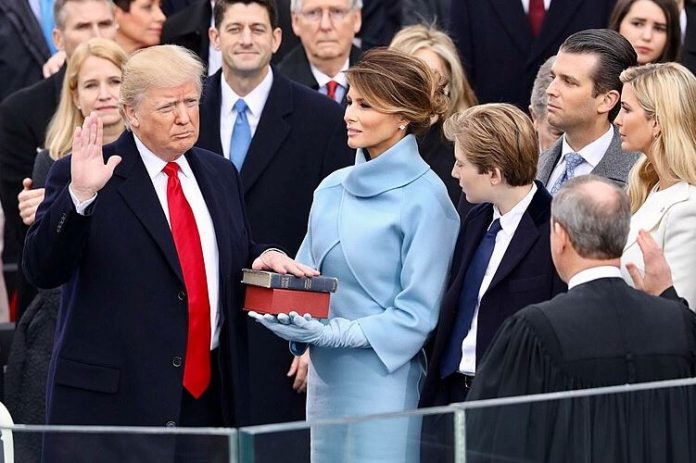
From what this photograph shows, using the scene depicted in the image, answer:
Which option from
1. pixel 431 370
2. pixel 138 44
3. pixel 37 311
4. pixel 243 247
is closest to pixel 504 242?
pixel 431 370

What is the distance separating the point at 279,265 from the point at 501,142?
0.89m

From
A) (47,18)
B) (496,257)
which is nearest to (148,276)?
(496,257)

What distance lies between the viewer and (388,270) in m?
5.55

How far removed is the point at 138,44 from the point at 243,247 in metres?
3.57

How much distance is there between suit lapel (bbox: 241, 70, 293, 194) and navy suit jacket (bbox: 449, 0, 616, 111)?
150 cm

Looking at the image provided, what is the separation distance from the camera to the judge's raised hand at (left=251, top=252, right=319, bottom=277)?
539cm

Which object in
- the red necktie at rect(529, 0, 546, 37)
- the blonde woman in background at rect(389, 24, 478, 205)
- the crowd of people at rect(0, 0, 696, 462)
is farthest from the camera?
the red necktie at rect(529, 0, 546, 37)

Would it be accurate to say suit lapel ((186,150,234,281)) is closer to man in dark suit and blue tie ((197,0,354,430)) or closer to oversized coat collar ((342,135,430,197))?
oversized coat collar ((342,135,430,197))

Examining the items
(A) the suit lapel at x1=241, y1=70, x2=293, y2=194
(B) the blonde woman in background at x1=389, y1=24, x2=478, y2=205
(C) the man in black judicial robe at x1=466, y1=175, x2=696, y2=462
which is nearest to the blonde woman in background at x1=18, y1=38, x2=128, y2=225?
(A) the suit lapel at x1=241, y1=70, x2=293, y2=194

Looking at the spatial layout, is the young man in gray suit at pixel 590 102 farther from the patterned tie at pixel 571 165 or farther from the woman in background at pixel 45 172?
the woman in background at pixel 45 172

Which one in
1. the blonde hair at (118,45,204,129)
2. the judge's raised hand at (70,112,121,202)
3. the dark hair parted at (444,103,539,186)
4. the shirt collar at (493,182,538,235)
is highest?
the blonde hair at (118,45,204,129)

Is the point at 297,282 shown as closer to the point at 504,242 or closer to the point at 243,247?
the point at 243,247

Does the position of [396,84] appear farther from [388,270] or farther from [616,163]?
[616,163]

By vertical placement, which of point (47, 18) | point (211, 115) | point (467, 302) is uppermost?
point (47, 18)
